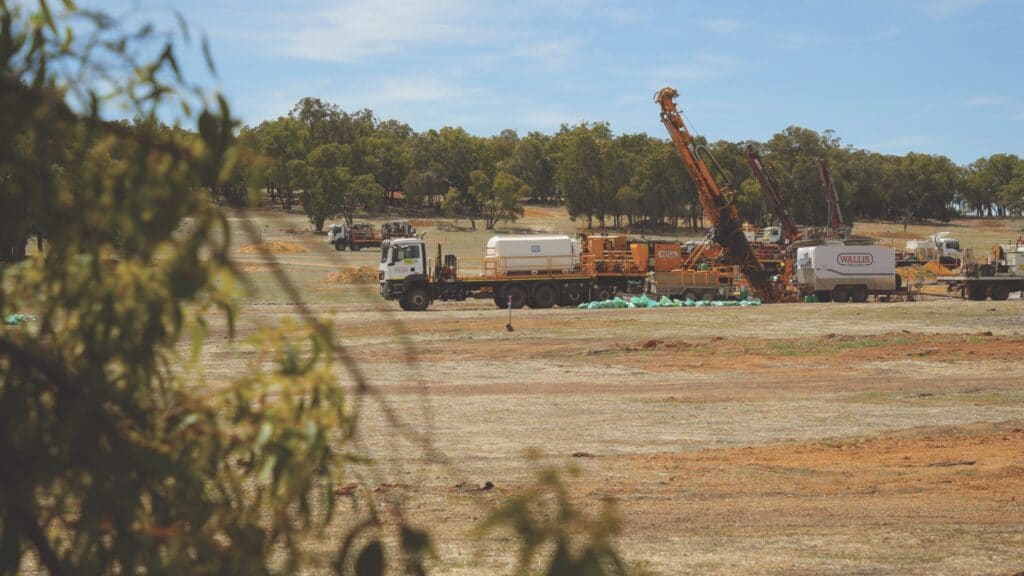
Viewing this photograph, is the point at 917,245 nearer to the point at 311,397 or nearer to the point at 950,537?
the point at 950,537

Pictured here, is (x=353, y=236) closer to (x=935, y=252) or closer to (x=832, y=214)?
(x=832, y=214)

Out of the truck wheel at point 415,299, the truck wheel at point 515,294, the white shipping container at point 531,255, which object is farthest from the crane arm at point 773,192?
the truck wheel at point 415,299

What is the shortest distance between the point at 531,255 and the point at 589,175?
293 feet

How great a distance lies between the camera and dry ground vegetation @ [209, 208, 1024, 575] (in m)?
10.5

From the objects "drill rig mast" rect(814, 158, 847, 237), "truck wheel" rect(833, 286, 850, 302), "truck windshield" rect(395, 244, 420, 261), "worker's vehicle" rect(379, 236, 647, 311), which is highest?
"drill rig mast" rect(814, 158, 847, 237)

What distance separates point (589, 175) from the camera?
136000 mm

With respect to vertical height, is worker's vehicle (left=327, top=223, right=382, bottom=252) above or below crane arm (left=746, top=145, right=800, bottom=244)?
below

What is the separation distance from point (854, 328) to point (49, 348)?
3657cm

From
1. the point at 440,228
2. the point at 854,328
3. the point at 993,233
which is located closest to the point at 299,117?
the point at 440,228

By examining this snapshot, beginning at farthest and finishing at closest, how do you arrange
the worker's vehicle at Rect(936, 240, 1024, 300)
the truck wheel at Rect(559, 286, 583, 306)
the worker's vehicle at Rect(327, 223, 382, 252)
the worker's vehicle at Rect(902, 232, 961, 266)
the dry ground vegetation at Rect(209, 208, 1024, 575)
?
the worker's vehicle at Rect(327, 223, 382, 252) < the worker's vehicle at Rect(902, 232, 961, 266) < the worker's vehicle at Rect(936, 240, 1024, 300) < the truck wheel at Rect(559, 286, 583, 306) < the dry ground vegetation at Rect(209, 208, 1024, 575)

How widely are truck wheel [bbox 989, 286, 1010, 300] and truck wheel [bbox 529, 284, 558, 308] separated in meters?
20.1

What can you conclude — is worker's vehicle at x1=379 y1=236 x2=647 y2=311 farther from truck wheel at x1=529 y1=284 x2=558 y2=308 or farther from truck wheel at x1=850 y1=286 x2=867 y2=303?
truck wheel at x1=850 y1=286 x2=867 y2=303

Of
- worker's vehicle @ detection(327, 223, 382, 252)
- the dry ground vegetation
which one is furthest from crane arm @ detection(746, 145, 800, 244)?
worker's vehicle @ detection(327, 223, 382, 252)

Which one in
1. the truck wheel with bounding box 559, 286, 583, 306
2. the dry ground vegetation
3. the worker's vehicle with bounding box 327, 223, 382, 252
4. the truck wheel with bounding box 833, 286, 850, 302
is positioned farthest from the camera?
the worker's vehicle with bounding box 327, 223, 382, 252
